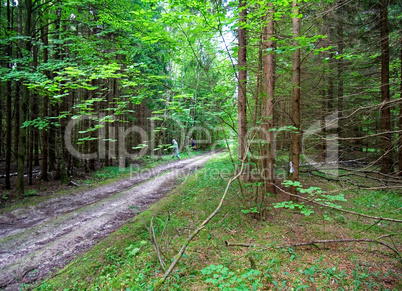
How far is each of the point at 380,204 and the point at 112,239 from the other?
31.0 feet

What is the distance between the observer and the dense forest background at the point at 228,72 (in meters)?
4.55

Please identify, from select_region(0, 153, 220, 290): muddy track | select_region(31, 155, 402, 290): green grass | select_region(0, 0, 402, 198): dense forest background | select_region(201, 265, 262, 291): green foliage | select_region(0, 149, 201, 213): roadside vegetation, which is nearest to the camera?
select_region(201, 265, 262, 291): green foliage

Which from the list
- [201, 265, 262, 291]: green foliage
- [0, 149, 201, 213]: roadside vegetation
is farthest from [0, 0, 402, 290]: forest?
[0, 149, 201, 213]: roadside vegetation

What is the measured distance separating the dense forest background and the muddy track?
7.85 feet

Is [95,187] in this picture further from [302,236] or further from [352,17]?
[352,17]

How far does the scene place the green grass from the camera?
3361mm

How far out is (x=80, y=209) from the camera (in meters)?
6.77

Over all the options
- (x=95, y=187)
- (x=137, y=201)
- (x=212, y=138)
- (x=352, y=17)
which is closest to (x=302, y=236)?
(x=137, y=201)

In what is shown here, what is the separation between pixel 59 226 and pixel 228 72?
308 inches

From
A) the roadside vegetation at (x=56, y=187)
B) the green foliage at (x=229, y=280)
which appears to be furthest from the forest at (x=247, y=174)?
the roadside vegetation at (x=56, y=187)

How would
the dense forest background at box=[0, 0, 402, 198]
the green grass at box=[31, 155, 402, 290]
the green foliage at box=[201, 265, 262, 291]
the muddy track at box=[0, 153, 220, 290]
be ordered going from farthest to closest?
the dense forest background at box=[0, 0, 402, 198] → the muddy track at box=[0, 153, 220, 290] → the green grass at box=[31, 155, 402, 290] → the green foliage at box=[201, 265, 262, 291]

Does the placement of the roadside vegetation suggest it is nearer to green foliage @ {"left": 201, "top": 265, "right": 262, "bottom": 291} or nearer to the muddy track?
the muddy track

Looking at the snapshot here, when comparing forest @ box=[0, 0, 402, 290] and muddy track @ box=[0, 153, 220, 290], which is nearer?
forest @ box=[0, 0, 402, 290]

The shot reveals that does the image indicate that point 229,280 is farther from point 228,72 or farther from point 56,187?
point 56,187
